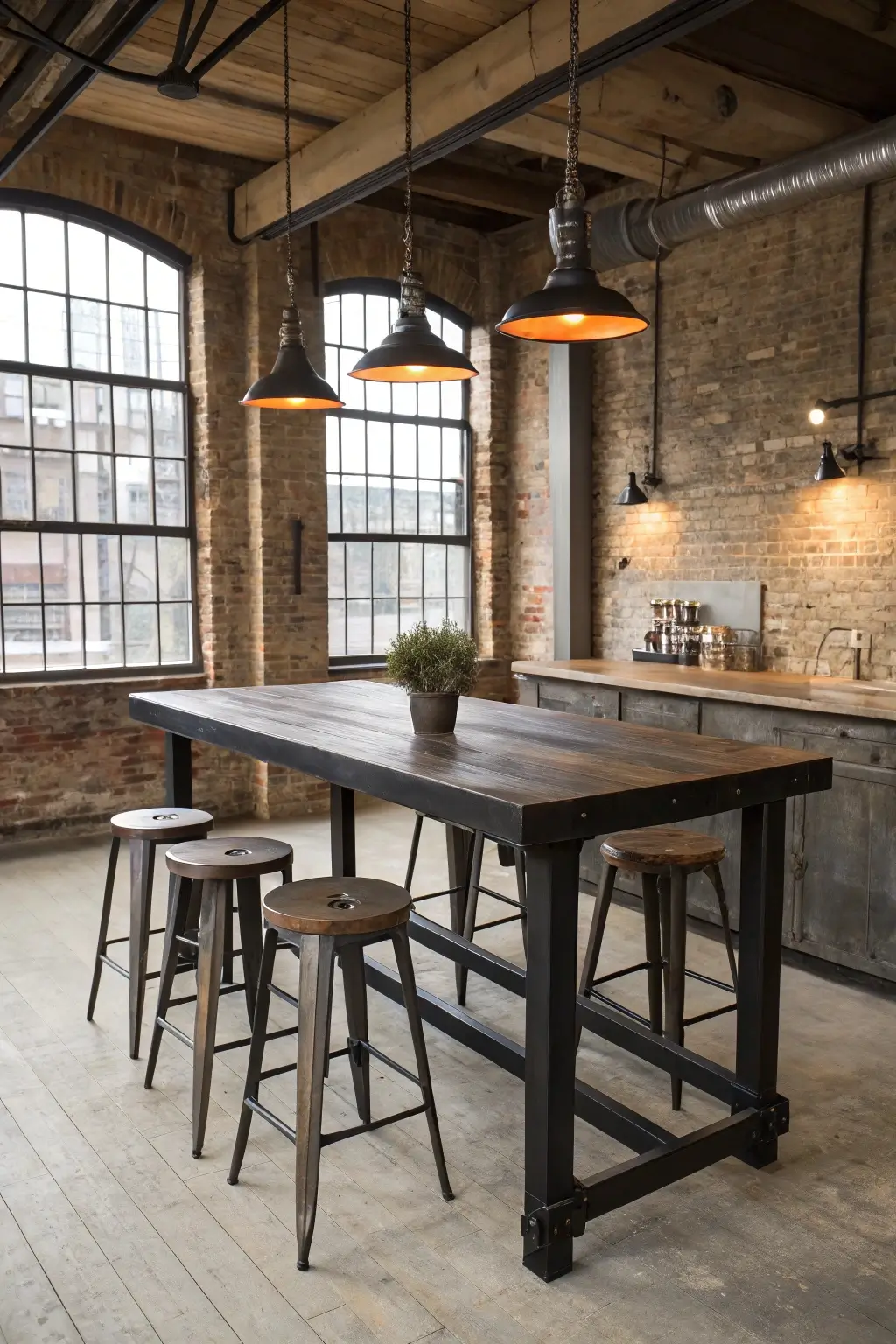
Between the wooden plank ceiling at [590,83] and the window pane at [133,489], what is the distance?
1910 mm

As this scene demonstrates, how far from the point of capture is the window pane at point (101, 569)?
6547 millimetres

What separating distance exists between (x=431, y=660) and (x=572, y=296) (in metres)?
1.13

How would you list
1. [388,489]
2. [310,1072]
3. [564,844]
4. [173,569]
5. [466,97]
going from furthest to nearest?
[388,489]
[173,569]
[466,97]
[310,1072]
[564,844]

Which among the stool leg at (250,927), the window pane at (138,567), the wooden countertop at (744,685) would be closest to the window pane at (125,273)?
the window pane at (138,567)

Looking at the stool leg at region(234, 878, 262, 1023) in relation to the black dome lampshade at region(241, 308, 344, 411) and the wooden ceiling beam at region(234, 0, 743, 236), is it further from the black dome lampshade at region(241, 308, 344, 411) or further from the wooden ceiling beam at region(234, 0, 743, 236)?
the wooden ceiling beam at region(234, 0, 743, 236)

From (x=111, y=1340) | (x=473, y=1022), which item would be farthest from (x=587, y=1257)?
(x=111, y=1340)

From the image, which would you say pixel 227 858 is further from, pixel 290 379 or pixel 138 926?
pixel 290 379

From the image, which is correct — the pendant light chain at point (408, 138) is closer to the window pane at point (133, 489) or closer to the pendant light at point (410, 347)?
the pendant light at point (410, 347)

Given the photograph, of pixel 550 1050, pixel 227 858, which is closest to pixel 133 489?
pixel 227 858

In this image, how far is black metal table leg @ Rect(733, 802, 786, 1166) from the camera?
287 cm

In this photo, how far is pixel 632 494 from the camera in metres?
6.75

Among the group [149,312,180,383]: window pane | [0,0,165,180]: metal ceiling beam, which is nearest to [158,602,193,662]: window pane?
[149,312,180,383]: window pane

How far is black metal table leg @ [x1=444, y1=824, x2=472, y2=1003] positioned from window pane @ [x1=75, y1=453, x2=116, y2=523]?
347cm

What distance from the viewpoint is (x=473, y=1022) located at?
3.21 m
